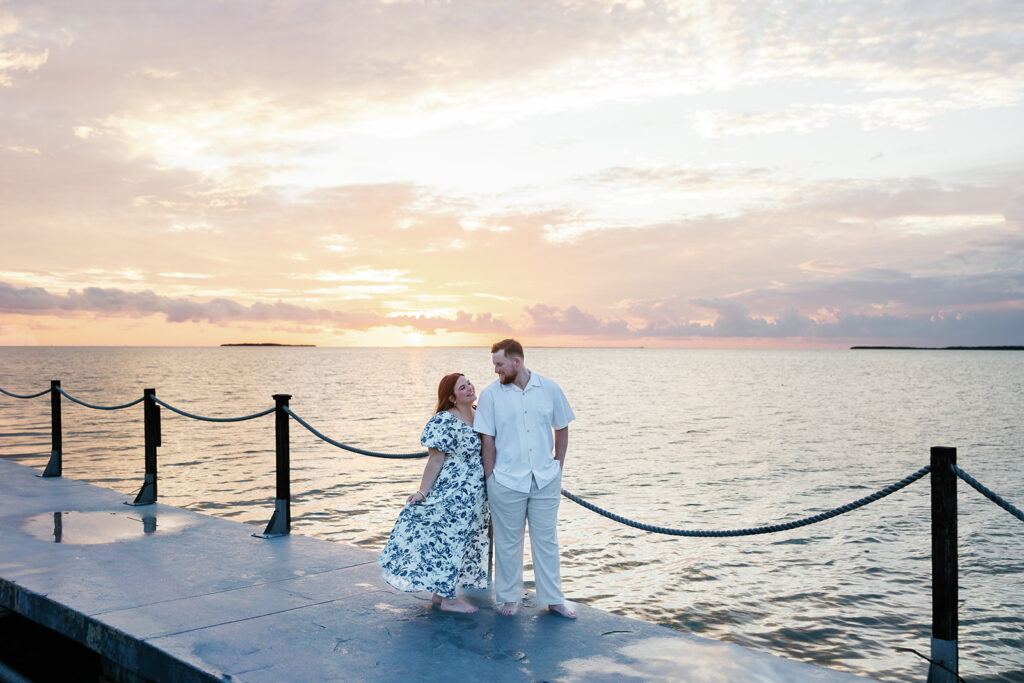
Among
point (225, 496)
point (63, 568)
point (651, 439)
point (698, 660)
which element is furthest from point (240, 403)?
point (698, 660)

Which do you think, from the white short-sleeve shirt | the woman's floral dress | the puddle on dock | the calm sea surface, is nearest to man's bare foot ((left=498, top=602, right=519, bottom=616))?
the woman's floral dress

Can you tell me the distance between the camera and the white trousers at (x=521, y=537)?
4.93m

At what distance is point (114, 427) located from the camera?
28828mm

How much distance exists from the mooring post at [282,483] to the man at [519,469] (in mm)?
2953

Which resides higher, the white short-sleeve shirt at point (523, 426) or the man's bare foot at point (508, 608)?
the white short-sleeve shirt at point (523, 426)

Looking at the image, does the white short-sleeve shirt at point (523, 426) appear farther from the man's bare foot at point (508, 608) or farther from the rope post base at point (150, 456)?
the rope post base at point (150, 456)

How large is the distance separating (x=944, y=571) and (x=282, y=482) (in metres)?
5.66

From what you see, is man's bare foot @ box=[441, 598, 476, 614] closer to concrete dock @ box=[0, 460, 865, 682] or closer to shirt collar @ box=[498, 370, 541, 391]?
concrete dock @ box=[0, 460, 865, 682]

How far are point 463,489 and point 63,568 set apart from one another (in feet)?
11.1

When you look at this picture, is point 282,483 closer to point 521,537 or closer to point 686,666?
point 521,537

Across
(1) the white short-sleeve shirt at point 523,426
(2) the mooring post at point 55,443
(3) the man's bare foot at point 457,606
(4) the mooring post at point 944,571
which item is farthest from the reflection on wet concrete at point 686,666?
A: (2) the mooring post at point 55,443

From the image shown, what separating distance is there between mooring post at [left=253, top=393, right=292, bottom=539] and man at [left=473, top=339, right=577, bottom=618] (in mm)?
2953

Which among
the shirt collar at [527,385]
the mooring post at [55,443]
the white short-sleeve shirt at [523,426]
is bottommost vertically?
the mooring post at [55,443]

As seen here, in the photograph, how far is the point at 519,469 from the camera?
4910mm
